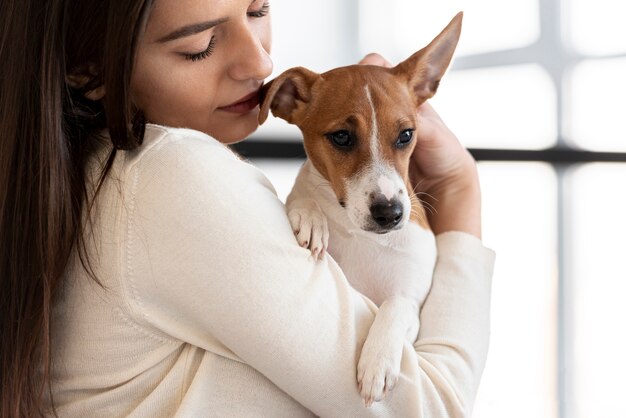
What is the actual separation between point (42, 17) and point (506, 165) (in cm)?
217

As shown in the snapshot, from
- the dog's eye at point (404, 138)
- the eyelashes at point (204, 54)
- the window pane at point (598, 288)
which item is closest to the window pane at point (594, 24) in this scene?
the window pane at point (598, 288)

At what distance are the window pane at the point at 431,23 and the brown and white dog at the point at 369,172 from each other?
1.24 m

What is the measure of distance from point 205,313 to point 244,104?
50 centimetres

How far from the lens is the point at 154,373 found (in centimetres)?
100

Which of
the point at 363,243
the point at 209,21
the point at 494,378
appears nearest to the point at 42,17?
the point at 209,21

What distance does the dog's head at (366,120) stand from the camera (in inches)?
51.8

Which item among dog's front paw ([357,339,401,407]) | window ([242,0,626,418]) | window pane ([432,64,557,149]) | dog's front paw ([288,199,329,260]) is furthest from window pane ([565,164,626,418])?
dog's front paw ([357,339,401,407])

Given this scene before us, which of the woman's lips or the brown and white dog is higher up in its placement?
the woman's lips

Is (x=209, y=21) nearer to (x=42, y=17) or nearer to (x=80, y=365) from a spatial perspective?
(x=42, y=17)

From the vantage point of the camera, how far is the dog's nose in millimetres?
1284

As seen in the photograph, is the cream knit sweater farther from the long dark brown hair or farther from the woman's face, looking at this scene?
the woman's face

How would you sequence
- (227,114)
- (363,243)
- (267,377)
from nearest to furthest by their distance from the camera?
(267,377) → (227,114) → (363,243)

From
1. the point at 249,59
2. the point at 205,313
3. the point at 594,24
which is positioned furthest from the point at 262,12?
the point at 594,24

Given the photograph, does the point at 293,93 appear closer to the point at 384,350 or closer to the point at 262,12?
the point at 262,12
